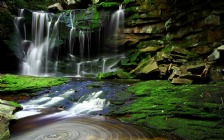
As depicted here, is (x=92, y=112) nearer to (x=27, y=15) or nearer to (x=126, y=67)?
(x=126, y=67)

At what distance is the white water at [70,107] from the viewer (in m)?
8.75

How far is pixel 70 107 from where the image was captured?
9.47 meters

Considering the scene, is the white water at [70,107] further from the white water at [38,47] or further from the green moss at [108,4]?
the green moss at [108,4]

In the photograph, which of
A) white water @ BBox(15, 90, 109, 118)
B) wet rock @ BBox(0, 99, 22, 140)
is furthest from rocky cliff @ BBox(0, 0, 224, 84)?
wet rock @ BBox(0, 99, 22, 140)

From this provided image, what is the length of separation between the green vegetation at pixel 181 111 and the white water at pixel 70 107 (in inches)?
49.0

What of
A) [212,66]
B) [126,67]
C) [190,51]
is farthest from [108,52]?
[212,66]

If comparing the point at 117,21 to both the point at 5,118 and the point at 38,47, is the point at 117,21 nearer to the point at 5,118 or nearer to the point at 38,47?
the point at 38,47

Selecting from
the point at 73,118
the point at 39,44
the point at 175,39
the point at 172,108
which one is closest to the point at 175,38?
the point at 175,39

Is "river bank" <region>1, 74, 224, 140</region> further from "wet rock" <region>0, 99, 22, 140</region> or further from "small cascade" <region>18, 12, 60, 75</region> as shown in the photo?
Result: "small cascade" <region>18, 12, 60, 75</region>

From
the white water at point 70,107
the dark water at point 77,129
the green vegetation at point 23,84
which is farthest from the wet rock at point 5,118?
the green vegetation at point 23,84

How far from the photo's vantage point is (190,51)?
16.0m

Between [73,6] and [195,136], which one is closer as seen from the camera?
[195,136]

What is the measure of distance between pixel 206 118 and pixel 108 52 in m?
15.8

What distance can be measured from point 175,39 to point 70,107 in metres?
11.7
